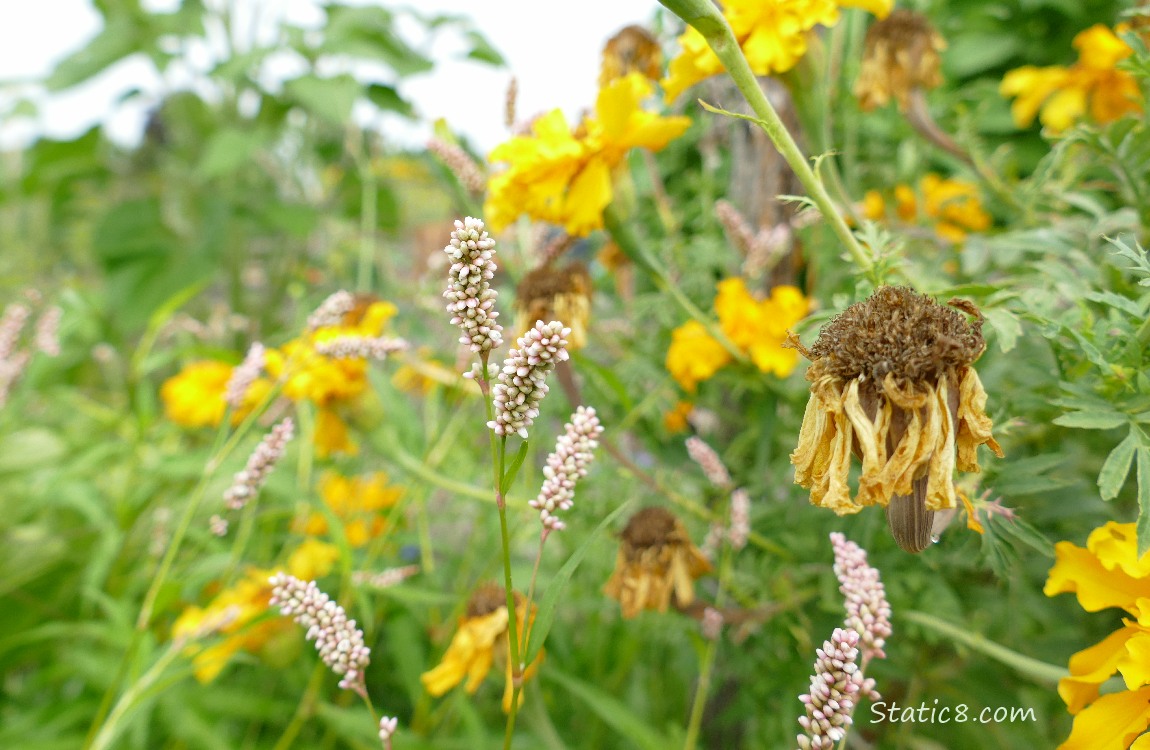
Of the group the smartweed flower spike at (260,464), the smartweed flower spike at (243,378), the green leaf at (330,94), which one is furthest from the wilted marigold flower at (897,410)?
the green leaf at (330,94)

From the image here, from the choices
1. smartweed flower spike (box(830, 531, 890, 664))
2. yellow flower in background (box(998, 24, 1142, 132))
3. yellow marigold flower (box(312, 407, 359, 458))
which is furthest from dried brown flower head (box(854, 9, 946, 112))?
yellow marigold flower (box(312, 407, 359, 458))

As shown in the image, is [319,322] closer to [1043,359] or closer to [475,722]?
[475,722]

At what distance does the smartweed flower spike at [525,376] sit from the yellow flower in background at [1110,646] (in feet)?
0.93

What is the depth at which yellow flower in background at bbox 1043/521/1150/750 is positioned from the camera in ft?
1.10

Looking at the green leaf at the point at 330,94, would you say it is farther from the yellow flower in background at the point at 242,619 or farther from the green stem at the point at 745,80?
the green stem at the point at 745,80

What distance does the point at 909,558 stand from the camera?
1.81 feet

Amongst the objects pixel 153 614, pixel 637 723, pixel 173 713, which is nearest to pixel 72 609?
pixel 173 713

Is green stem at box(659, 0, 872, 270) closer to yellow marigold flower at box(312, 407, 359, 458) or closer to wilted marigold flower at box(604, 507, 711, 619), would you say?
wilted marigold flower at box(604, 507, 711, 619)

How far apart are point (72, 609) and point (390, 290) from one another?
0.71m

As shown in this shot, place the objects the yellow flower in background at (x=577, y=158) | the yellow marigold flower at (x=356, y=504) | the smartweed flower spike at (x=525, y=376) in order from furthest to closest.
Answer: the yellow marigold flower at (x=356, y=504), the yellow flower in background at (x=577, y=158), the smartweed flower spike at (x=525, y=376)

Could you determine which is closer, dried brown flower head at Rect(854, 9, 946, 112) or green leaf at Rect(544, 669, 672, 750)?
green leaf at Rect(544, 669, 672, 750)

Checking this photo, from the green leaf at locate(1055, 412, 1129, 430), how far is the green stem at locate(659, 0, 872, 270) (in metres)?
0.13

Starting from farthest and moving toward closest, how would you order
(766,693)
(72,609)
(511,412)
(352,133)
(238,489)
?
(352,133) < (72,609) < (766,693) < (238,489) < (511,412)

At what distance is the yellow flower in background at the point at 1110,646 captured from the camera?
0.34 meters
